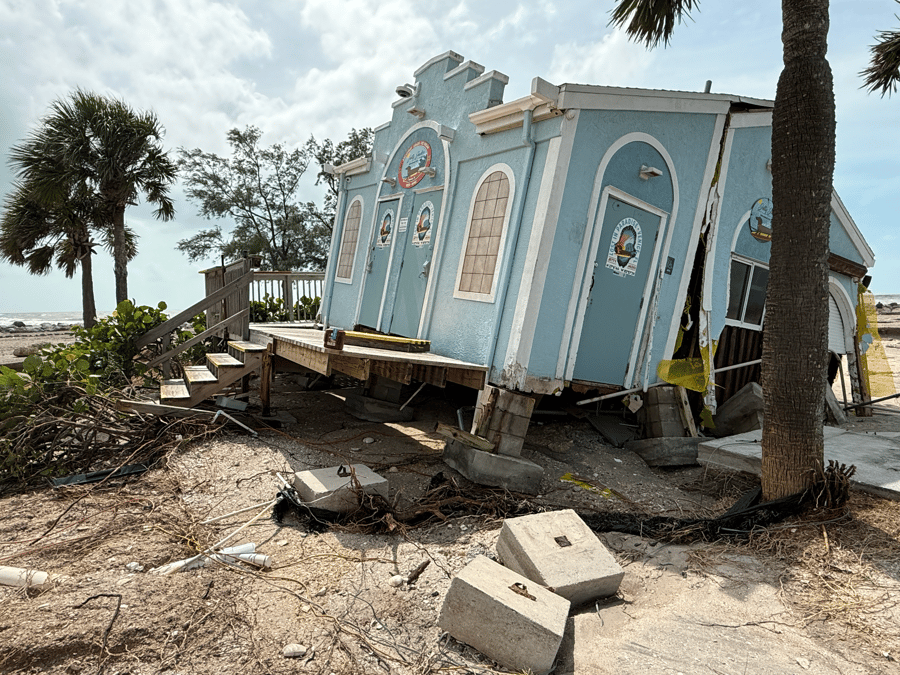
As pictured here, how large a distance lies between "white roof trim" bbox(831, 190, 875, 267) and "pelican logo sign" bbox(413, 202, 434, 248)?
738cm

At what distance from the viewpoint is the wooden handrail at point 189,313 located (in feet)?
28.2

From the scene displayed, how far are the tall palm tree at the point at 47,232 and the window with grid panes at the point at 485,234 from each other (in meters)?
13.1

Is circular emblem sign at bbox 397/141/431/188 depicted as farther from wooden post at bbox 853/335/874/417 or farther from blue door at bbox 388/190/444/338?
wooden post at bbox 853/335/874/417

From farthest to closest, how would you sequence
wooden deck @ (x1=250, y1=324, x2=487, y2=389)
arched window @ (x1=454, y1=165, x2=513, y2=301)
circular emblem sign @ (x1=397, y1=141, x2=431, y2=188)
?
→ circular emblem sign @ (x1=397, y1=141, x2=431, y2=188) → arched window @ (x1=454, y1=165, x2=513, y2=301) → wooden deck @ (x1=250, y1=324, x2=487, y2=389)

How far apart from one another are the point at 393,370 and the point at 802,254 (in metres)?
4.04

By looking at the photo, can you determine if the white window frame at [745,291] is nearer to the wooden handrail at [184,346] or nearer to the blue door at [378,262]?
the blue door at [378,262]

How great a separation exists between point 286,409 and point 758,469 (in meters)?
6.43

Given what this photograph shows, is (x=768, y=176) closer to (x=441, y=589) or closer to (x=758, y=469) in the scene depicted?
(x=758, y=469)

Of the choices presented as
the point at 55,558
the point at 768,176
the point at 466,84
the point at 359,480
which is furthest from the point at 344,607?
the point at 768,176

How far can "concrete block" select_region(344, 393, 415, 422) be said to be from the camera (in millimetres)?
8180

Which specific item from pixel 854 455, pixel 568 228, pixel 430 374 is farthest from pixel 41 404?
pixel 854 455

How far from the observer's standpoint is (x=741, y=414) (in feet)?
26.4

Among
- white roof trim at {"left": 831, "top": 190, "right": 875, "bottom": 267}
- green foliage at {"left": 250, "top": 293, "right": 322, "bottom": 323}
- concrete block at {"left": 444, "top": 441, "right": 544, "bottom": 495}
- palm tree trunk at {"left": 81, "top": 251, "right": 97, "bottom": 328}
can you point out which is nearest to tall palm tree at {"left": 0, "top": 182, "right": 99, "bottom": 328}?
palm tree trunk at {"left": 81, "top": 251, "right": 97, "bottom": 328}

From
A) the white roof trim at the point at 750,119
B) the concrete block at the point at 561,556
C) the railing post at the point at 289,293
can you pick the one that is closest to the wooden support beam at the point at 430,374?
the concrete block at the point at 561,556
